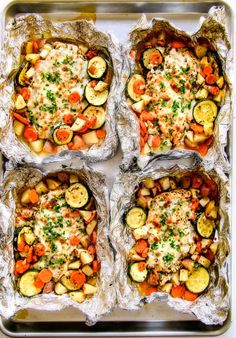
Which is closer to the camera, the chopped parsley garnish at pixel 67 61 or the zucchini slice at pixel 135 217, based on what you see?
the zucchini slice at pixel 135 217

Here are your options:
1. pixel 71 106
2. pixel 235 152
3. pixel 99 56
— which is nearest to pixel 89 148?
pixel 71 106

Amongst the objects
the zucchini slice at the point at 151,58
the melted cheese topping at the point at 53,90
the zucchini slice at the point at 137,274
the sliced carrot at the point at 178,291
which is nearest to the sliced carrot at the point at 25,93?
the melted cheese topping at the point at 53,90

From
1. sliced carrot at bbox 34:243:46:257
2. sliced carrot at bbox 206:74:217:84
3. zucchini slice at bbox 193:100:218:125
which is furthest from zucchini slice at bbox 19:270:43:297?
sliced carrot at bbox 206:74:217:84

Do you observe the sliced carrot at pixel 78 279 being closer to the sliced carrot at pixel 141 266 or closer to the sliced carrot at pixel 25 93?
the sliced carrot at pixel 141 266

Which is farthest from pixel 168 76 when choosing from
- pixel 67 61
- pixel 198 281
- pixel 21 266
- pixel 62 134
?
pixel 21 266

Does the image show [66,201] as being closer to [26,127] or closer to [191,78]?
[26,127]

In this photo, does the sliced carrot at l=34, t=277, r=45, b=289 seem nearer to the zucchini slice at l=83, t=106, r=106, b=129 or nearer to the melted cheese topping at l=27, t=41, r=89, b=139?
the melted cheese topping at l=27, t=41, r=89, b=139
